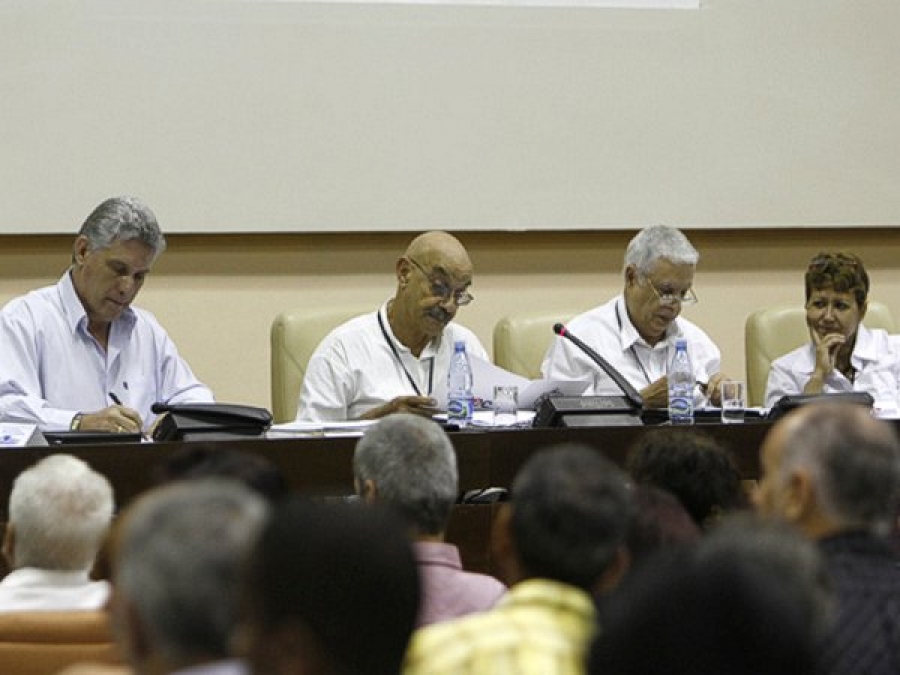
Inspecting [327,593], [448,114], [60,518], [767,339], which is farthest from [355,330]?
[327,593]

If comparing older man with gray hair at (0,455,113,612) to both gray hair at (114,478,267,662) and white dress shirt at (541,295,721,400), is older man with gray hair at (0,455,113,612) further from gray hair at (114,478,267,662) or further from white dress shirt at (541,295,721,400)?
white dress shirt at (541,295,721,400)

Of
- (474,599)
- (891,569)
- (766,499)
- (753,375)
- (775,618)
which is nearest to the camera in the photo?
(775,618)

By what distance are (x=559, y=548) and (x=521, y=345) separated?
3.01m

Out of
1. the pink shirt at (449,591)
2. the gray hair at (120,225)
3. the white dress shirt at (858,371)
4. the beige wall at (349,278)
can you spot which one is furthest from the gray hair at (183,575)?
the beige wall at (349,278)

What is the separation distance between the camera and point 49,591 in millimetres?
2660

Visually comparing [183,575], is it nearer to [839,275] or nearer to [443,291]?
[443,291]

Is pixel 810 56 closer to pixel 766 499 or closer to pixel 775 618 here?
pixel 766 499

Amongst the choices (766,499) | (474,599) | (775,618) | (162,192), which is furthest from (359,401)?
(775,618)

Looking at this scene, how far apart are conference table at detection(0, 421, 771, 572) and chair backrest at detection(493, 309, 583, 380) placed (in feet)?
3.39

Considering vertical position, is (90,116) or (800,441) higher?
(90,116)

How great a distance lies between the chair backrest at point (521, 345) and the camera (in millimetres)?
5160

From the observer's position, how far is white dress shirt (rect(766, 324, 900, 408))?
505cm

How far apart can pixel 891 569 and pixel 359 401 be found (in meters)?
2.74

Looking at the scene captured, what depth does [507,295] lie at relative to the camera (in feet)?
19.9
